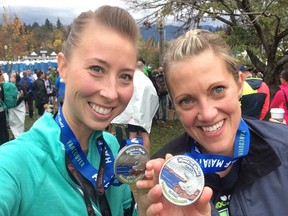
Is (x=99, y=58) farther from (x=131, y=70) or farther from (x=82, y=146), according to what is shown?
(x=82, y=146)

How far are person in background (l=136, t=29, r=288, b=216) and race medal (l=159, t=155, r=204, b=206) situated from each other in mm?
117

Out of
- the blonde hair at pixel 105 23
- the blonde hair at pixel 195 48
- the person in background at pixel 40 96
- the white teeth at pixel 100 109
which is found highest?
the blonde hair at pixel 105 23

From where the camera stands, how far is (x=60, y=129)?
5.24ft

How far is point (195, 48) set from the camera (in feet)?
5.84

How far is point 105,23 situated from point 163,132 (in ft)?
27.5

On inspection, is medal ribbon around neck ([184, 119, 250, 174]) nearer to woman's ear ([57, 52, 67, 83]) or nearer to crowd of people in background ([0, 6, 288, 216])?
crowd of people in background ([0, 6, 288, 216])

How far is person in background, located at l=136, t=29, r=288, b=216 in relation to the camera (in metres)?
1.68

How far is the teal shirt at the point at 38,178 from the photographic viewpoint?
126 centimetres

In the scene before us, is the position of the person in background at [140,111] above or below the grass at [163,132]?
above

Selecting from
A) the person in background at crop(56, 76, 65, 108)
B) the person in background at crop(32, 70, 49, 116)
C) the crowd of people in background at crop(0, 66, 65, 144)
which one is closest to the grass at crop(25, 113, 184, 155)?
the person in background at crop(32, 70, 49, 116)

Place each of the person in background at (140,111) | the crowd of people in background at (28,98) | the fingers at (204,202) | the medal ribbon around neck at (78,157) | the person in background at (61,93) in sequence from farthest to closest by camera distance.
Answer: the crowd of people in background at (28,98), the person in background at (140,111), the person in background at (61,93), the medal ribbon around neck at (78,157), the fingers at (204,202)

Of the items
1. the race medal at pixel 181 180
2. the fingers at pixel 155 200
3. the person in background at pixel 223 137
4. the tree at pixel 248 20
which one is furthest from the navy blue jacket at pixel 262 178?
the tree at pixel 248 20

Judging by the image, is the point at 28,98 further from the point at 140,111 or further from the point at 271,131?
the point at 271,131

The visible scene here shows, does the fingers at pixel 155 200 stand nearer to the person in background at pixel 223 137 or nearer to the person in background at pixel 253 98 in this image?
the person in background at pixel 223 137
